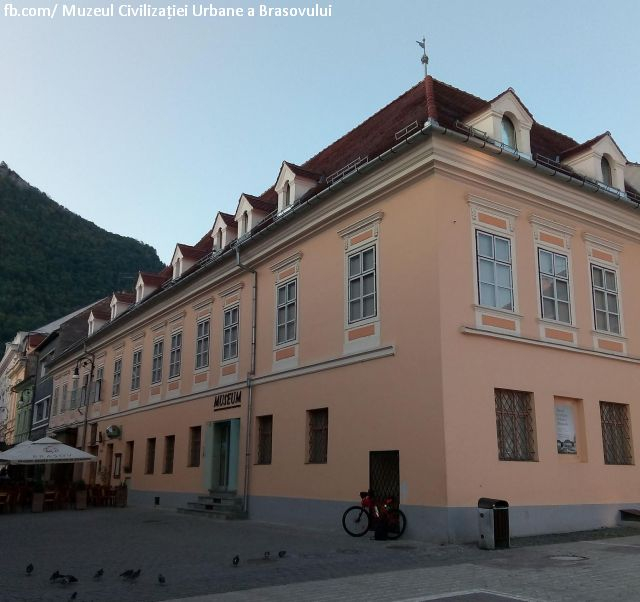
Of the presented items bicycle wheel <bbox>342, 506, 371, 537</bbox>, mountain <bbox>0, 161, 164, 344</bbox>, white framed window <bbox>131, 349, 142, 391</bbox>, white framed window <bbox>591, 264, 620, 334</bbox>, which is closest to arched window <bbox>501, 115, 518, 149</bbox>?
white framed window <bbox>591, 264, 620, 334</bbox>

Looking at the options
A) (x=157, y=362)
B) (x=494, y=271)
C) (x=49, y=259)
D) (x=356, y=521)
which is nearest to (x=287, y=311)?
(x=494, y=271)

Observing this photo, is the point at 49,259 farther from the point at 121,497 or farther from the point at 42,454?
the point at 42,454

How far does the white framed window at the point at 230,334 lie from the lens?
70.3 feet

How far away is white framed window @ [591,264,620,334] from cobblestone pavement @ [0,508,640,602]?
575cm

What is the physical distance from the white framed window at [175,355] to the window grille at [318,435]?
9.55 metres

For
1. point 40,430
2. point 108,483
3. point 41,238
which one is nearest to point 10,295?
point 41,238

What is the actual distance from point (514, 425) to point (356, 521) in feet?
12.9

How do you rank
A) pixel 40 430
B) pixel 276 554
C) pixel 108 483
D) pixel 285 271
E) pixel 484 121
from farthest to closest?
pixel 40 430 → pixel 108 483 → pixel 285 271 → pixel 484 121 → pixel 276 554

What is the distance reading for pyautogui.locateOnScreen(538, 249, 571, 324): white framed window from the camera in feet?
51.8

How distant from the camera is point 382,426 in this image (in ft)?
47.7

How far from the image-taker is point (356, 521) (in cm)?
1401

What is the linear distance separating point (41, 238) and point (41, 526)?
72350 millimetres

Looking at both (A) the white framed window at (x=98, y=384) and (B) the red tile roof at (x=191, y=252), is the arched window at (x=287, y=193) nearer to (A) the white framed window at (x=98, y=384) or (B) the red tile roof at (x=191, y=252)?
(B) the red tile roof at (x=191, y=252)

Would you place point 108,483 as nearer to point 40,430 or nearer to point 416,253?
point 40,430
